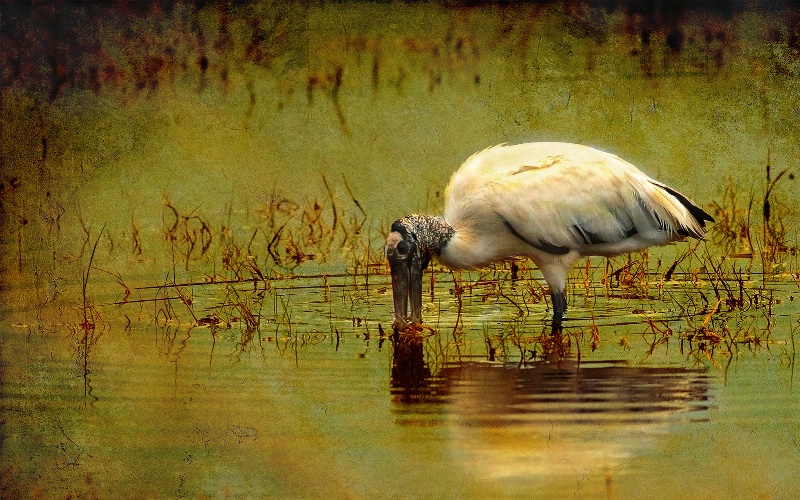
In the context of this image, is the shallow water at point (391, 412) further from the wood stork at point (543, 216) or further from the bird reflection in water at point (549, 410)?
the wood stork at point (543, 216)

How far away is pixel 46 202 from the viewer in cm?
1105

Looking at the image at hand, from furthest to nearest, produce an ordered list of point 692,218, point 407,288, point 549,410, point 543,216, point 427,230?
point 692,218
point 427,230
point 543,216
point 407,288
point 549,410

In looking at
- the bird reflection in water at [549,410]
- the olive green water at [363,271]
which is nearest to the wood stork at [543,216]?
the olive green water at [363,271]

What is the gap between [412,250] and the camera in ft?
28.8

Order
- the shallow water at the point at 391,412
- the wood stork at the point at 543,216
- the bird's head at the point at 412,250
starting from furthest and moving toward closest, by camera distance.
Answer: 1. the wood stork at the point at 543,216
2. the bird's head at the point at 412,250
3. the shallow water at the point at 391,412

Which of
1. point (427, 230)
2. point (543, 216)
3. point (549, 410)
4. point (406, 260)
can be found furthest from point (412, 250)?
point (549, 410)

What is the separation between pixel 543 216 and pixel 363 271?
6.30 ft

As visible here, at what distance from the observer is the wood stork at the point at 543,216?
873cm

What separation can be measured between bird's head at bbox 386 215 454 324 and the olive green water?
214 mm

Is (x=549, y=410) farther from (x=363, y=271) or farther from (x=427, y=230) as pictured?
(x=363, y=271)

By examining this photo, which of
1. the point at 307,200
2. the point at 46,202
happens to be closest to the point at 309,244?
the point at 307,200

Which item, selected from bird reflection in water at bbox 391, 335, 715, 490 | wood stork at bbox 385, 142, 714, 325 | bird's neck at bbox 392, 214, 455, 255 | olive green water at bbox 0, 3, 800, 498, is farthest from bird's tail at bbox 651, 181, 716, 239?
bird reflection in water at bbox 391, 335, 715, 490

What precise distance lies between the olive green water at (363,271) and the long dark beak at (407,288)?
148mm

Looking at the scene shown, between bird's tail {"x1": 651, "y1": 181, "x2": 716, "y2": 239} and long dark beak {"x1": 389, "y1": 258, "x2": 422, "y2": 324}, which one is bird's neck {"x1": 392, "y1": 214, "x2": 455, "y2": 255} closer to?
long dark beak {"x1": 389, "y1": 258, "x2": 422, "y2": 324}
